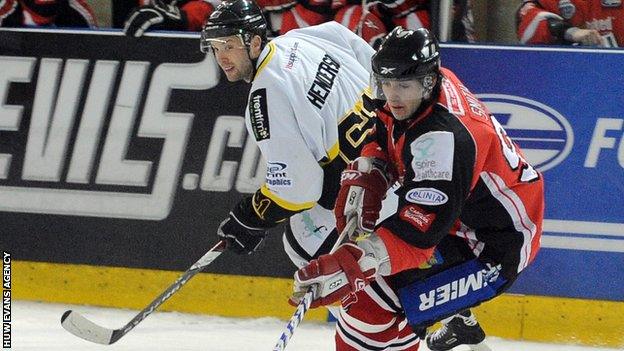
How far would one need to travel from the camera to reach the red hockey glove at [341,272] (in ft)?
8.30

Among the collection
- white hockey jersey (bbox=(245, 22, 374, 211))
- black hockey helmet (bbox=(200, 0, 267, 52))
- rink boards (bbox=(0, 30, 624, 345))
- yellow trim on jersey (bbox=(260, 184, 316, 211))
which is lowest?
rink boards (bbox=(0, 30, 624, 345))

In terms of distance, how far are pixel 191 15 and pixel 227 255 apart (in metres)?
0.98

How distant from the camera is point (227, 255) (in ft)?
14.8

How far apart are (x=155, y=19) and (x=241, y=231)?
139 centimetres

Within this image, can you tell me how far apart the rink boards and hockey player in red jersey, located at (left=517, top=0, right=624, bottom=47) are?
0.63 feet

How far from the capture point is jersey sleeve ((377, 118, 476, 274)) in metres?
2.52

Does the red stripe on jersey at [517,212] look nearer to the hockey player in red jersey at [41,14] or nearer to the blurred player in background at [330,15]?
the blurred player in background at [330,15]

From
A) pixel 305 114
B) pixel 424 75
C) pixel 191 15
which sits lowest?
pixel 191 15

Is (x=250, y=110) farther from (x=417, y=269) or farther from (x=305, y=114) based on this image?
(x=417, y=269)

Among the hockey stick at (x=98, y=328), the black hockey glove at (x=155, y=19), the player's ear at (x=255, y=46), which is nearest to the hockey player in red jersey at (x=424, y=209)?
the player's ear at (x=255, y=46)

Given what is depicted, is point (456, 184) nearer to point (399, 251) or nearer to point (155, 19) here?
point (399, 251)

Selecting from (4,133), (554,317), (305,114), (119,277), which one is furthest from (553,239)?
(4,133)

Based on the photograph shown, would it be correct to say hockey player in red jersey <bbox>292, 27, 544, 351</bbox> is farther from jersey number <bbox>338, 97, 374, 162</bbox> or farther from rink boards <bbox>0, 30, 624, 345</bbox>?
rink boards <bbox>0, 30, 624, 345</bbox>

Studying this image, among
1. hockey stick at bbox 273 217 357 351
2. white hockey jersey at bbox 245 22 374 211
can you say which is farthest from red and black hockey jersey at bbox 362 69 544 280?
white hockey jersey at bbox 245 22 374 211
